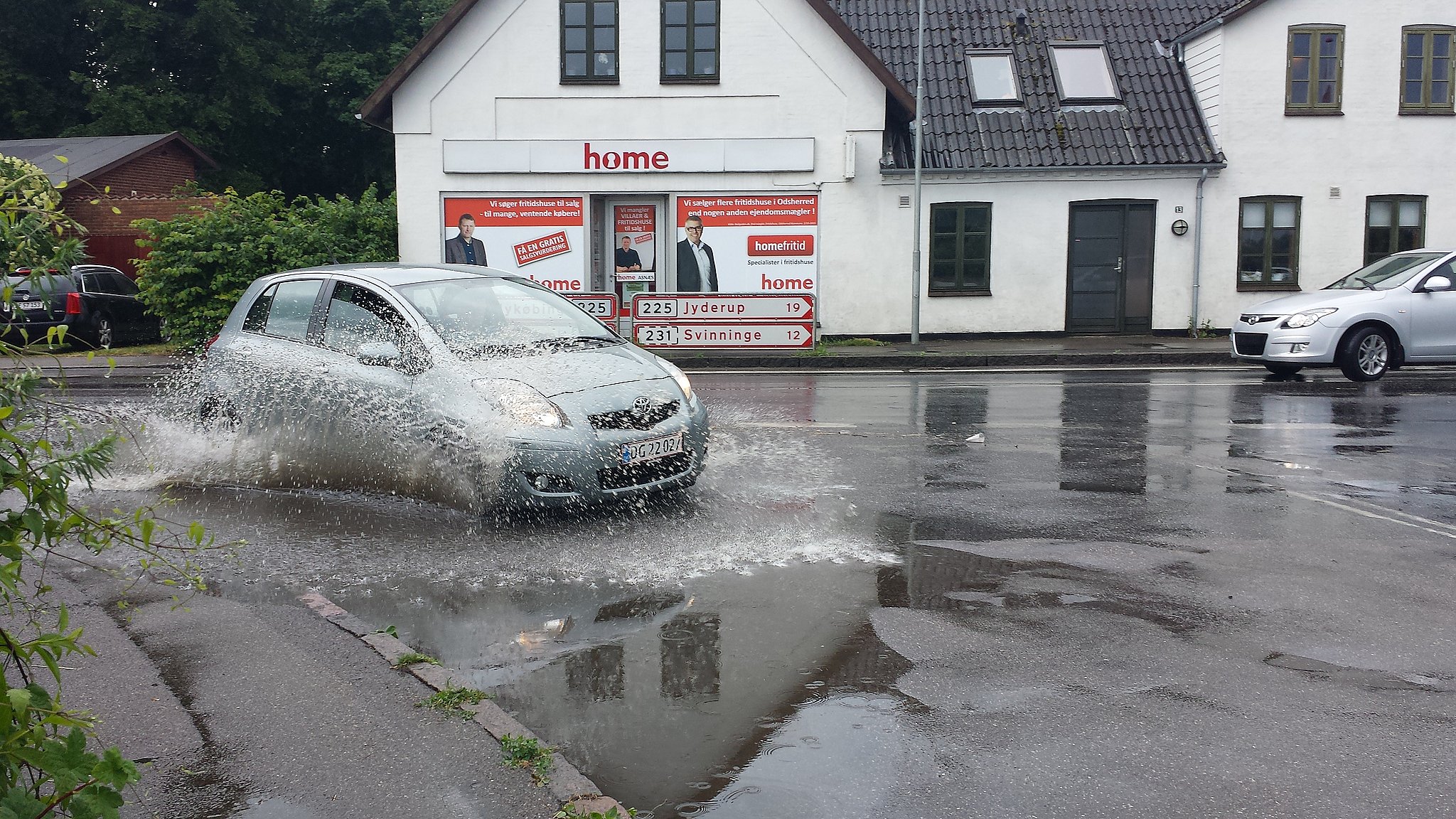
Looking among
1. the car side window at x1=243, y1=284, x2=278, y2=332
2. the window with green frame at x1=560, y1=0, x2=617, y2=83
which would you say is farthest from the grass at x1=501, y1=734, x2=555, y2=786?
the window with green frame at x1=560, y1=0, x2=617, y2=83

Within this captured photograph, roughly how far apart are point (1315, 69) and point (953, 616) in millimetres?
Answer: 21275

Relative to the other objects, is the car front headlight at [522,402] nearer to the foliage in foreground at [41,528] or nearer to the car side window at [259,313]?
the car side window at [259,313]

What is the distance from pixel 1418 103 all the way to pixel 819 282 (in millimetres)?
11838

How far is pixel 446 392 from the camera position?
7.59m

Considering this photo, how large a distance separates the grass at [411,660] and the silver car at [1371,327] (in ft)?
45.1

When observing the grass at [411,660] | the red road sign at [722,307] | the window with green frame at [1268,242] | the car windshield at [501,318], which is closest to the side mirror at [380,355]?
the car windshield at [501,318]

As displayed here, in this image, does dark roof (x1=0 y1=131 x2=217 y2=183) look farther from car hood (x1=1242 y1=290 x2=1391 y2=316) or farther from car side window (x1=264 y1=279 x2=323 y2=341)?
car hood (x1=1242 y1=290 x2=1391 y2=316)

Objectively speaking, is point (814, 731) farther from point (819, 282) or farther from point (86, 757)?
point (819, 282)

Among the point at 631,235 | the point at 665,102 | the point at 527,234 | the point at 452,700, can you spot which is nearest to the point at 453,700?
the point at 452,700

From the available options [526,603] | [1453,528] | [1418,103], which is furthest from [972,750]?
[1418,103]

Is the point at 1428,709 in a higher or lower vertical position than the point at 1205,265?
lower

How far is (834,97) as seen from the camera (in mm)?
22984

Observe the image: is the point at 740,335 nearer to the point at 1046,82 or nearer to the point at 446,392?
the point at 1046,82

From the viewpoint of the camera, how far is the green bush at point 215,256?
20594mm
